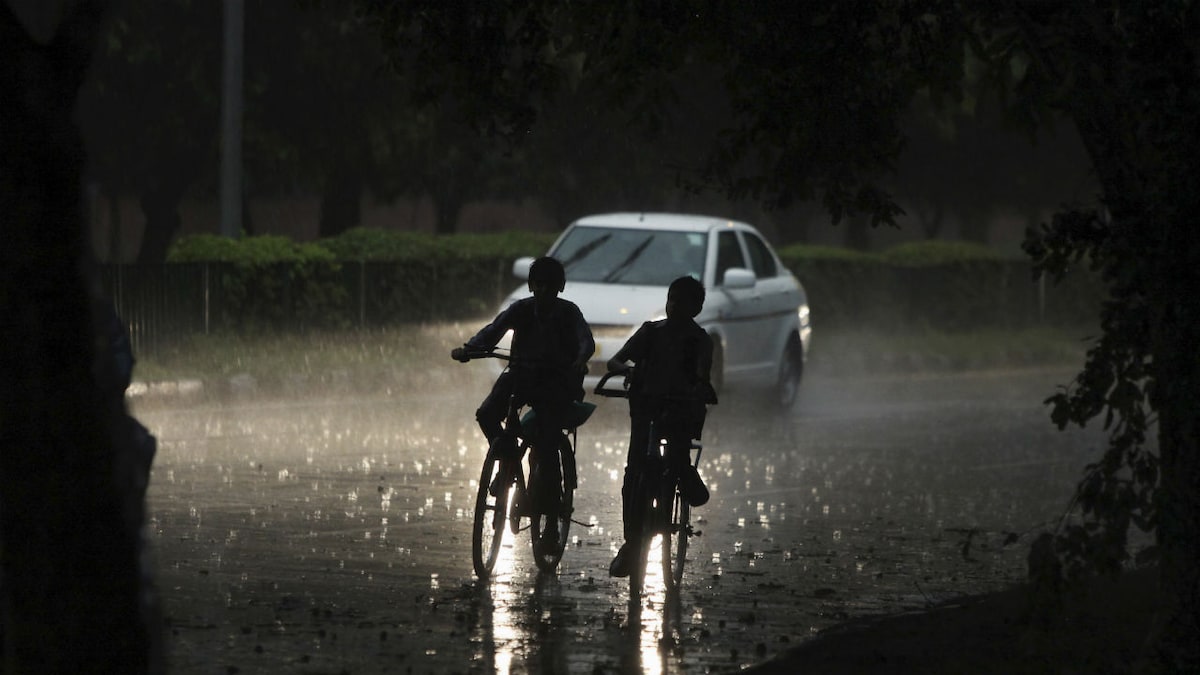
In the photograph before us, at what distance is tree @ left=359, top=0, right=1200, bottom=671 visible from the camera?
656cm

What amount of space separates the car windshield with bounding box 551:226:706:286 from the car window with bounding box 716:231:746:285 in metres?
0.18

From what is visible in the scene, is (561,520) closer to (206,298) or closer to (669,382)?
(669,382)

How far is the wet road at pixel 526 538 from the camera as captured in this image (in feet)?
26.8

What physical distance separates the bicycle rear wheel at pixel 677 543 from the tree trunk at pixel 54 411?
4.15 meters

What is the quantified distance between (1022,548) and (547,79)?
12.3 ft

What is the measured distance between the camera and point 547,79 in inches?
415

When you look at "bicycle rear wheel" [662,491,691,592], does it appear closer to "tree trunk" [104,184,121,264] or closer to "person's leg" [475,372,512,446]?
"person's leg" [475,372,512,446]

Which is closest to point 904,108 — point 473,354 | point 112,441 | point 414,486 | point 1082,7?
point 473,354

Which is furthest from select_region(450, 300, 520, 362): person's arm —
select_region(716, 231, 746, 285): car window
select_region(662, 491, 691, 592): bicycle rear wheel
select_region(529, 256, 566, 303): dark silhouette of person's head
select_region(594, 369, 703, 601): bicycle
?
select_region(716, 231, 746, 285): car window

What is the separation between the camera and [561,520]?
10.2 metres

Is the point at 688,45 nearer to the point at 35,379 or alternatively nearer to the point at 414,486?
the point at 414,486

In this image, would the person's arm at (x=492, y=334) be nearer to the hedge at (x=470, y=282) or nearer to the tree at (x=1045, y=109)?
the tree at (x=1045, y=109)

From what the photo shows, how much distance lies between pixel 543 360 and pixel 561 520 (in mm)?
837

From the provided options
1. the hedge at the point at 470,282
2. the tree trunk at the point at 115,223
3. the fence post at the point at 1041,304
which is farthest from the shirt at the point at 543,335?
the tree trunk at the point at 115,223
